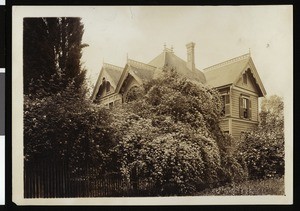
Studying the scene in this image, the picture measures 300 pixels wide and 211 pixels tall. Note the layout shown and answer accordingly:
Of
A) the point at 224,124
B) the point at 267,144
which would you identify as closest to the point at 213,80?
the point at 224,124

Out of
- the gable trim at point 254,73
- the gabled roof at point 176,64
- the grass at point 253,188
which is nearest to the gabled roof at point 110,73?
the gabled roof at point 176,64

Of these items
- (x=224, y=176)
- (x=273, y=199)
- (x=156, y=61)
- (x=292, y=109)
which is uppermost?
(x=156, y=61)

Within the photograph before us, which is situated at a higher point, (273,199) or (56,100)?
(56,100)

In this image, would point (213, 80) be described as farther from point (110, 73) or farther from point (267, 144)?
point (110, 73)

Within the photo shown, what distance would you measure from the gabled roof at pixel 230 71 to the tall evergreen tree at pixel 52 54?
2.96 feet

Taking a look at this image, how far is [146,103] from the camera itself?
2.42 metres

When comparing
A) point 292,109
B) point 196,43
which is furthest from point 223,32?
point 292,109

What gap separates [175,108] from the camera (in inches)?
96.3

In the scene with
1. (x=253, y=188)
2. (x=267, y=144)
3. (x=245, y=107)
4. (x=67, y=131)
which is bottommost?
(x=253, y=188)

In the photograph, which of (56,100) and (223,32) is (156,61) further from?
(56,100)

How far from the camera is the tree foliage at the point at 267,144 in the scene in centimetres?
240

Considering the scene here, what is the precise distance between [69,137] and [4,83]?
0.58 m

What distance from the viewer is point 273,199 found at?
2.38 m

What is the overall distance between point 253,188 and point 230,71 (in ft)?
2.77
